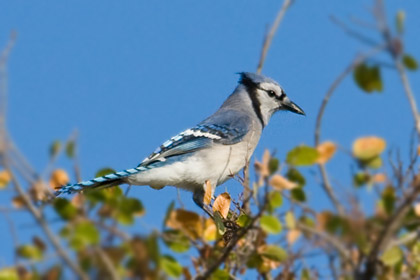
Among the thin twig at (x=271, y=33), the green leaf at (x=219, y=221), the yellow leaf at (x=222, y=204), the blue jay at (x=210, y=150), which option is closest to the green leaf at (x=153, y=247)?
the thin twig at (x=271, y=33)

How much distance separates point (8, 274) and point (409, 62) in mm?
815

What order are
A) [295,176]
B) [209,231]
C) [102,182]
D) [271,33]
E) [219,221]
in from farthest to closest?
[102,182] < [219,221] < [271,33] < [209,231] < [295,176]

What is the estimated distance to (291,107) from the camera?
5.29m

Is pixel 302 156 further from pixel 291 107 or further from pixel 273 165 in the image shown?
pixel 291 107

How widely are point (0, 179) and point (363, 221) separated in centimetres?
72

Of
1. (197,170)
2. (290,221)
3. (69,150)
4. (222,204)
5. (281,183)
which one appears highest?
(197,170)

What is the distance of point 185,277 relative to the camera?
2170 millimetres

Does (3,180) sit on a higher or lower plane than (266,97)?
lower

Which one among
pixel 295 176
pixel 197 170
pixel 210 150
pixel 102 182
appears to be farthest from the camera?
pixel 210 150

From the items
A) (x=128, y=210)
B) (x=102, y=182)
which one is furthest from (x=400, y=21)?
(x=102, y=182)

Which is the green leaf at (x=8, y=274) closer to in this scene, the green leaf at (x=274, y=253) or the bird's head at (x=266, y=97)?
the green leaf at (x=274, y=253)

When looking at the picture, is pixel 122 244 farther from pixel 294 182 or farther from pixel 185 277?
pixel 185 277

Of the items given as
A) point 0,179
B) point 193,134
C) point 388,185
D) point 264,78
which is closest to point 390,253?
point 388,185

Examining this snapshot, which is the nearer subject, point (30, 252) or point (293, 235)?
point (30, 252)
